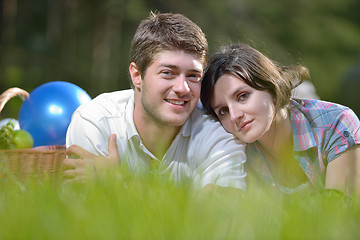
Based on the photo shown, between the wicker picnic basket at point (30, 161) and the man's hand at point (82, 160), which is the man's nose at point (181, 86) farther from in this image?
the wicker picnic basket at point (30, 161)

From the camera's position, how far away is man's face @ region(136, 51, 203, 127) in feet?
8.58

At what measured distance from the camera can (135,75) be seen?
2.90 m

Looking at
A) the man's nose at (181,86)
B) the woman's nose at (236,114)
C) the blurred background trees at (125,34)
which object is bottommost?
the blurred background trees at (125,34)

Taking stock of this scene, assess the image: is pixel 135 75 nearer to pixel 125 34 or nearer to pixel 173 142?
pixel 173 142

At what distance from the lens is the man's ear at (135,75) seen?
9.39ft

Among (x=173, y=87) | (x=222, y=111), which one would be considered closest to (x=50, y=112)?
(x=173, y=87)

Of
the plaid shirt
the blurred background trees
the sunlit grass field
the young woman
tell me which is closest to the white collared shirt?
the young woman

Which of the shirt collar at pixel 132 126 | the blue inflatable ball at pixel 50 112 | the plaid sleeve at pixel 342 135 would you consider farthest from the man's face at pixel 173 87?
the blue inflatable ball at pixel 50 112

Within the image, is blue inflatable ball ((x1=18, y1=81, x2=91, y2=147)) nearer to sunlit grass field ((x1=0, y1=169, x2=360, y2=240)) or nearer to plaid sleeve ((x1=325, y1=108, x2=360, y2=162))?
sunlit grass field ((x1=0, y1=169, x2=360, y2=240))

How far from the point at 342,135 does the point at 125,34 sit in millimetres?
9960

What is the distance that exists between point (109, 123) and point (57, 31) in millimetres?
8649

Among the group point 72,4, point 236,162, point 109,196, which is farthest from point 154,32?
point 72,4

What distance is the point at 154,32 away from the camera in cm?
279

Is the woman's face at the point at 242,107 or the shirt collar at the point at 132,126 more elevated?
the woman's face at the point at 242,107
